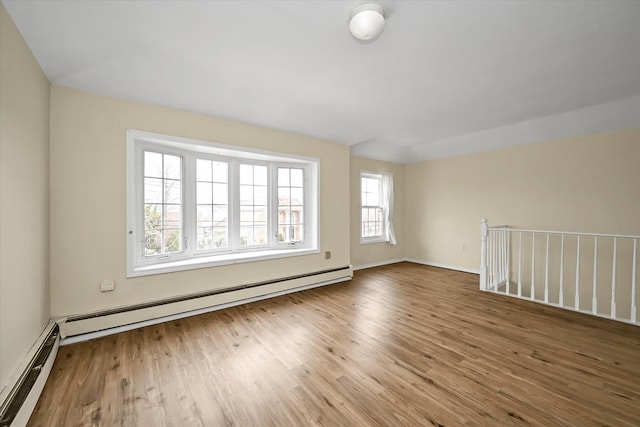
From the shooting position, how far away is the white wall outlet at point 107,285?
2.33 meters

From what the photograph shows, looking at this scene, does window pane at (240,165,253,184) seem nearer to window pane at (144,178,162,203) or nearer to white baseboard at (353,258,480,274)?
window pane at (144,178,162,203)

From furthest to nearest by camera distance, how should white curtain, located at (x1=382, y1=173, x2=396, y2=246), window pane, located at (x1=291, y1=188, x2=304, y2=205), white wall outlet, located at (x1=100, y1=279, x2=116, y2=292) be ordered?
white curtain, located at (x1=382, y1=173, x2=396, y2=246)
window pane, located at (x1=291, y1=188, x2=304, y2=205)
white wall outlet, located at (x1=100, y1=279, x2=116, y2=292)

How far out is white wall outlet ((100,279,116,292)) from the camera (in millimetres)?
2329

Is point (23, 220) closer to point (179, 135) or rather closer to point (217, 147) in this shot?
point (179, 135)

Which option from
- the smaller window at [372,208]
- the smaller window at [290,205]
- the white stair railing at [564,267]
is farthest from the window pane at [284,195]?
the white stair railing at [564,267]

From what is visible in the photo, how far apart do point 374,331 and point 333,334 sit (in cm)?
42

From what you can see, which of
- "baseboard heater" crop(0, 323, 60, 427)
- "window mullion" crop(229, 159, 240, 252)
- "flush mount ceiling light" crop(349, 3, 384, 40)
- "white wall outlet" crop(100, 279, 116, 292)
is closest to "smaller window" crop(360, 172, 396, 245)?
"window mullion" crop(229, 159, 240, 252)

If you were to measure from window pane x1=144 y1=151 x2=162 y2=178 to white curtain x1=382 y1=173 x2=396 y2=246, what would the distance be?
433 cm

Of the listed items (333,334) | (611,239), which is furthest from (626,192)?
(333,334)

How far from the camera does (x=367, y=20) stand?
1568mm

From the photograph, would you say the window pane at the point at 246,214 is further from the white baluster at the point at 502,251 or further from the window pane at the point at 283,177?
the white baluster at the point at 502,251

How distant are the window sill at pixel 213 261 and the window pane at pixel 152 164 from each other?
3.47 feet

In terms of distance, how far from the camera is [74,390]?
162cm

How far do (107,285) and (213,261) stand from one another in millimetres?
990
